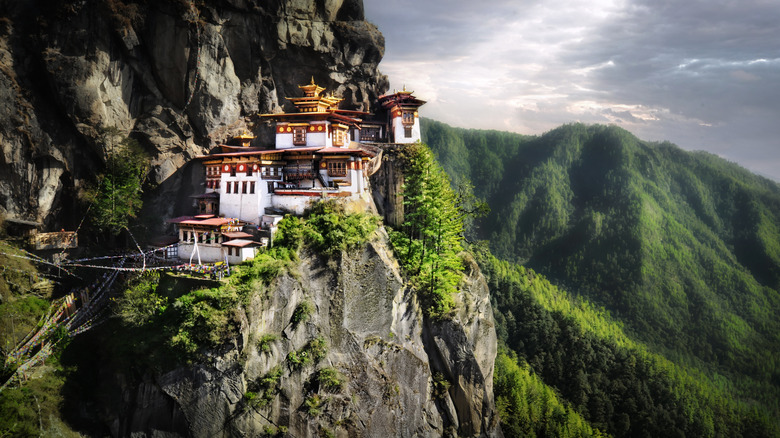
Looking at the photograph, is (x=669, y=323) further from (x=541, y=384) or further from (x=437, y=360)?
(x=437, y=360)

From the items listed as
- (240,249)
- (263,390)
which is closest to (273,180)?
(240,249)

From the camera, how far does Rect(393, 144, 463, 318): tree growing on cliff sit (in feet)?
114

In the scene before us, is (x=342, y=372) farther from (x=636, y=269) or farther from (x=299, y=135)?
(x=636, y=269)

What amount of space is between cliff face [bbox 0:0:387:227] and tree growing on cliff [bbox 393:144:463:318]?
1566 cm

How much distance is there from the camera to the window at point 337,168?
35.1 meters

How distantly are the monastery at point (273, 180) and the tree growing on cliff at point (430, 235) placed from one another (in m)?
3.97

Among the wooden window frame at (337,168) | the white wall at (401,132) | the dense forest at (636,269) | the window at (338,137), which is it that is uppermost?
the white wall at (401,132)

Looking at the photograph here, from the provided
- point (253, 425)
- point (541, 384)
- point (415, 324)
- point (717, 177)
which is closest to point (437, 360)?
point (415, 324)

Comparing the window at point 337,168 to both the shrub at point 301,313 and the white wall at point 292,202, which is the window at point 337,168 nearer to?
the white wall at point 292,202

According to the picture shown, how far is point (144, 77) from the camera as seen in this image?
36.5 m

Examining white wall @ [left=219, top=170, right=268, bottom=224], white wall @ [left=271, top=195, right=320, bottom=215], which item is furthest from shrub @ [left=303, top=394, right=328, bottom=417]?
white wall @ [left=219, top=170, right=268, bottom=224]

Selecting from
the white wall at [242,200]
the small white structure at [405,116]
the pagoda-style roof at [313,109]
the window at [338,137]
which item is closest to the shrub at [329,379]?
the white wall at [242,200]

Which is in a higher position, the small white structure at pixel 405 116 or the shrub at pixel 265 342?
the small white structure at pixel 405 116

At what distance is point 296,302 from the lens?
91.6ft
